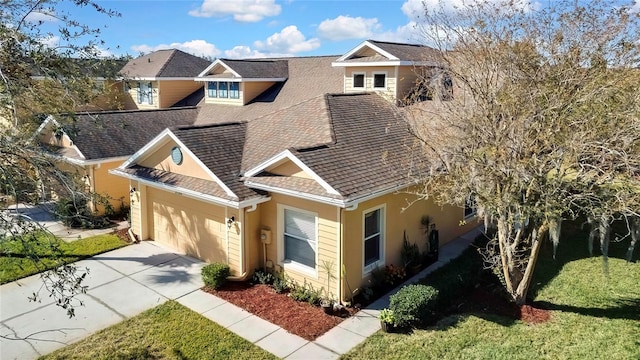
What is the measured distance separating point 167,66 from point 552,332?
24.7 meters

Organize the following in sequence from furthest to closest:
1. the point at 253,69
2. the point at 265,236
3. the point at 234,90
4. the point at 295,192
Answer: the point at 253,69 → the point at 234,90 → the point at 265,236 → the point at 295,192

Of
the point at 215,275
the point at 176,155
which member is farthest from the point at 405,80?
the point at 215,275

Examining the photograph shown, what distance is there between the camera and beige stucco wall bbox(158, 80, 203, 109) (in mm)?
26922

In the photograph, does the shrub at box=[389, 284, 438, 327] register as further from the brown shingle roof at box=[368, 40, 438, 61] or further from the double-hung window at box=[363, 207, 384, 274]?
the brown shingle roof at box=[368, 40, 438, 61]

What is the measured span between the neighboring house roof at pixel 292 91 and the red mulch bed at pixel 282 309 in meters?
10.9

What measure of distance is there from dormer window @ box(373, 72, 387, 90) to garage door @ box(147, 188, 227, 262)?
33.1 feet

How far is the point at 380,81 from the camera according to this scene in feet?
65.2

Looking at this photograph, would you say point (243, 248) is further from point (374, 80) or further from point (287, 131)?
point (374, 80)

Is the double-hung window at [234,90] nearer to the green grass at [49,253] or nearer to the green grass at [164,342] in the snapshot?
the green grass at [49,253]

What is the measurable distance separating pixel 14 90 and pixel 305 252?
7140mm

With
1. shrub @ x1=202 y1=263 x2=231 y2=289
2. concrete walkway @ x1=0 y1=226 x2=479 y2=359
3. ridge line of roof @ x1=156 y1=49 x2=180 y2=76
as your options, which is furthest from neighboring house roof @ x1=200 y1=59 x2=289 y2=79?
shrub @ x1=202 y1=263 x2=231 y2=289

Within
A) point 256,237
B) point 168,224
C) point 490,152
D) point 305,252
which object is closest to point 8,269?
point 168,224

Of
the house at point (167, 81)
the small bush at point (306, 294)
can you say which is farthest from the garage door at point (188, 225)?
the house at point (167, 81)

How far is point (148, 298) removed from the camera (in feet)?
37.3
